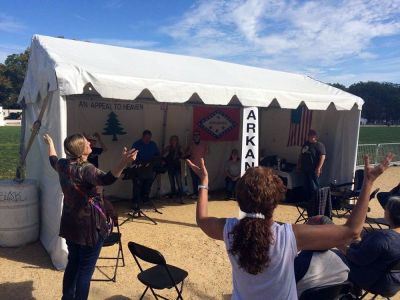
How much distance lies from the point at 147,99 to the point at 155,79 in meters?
2.36

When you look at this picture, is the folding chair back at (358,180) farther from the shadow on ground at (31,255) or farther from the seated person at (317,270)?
the shadow on ground at (31,255)

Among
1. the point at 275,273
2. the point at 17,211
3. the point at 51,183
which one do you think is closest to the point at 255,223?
the point at 275,273

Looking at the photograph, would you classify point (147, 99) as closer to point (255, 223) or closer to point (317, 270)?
point (317, 270)

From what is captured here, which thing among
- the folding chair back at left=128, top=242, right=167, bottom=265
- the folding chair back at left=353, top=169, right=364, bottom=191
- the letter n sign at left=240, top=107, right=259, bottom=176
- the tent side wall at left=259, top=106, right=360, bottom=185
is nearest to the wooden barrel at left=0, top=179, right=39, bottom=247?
the folding chair back at left=128, top=242, right=167, bottom=265

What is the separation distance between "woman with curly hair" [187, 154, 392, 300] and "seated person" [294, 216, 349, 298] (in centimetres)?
54

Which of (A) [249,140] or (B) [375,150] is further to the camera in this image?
(B) [375,150]

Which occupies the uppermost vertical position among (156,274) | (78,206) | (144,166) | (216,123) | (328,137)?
(216,123)

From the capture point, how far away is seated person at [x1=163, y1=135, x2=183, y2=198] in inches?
323

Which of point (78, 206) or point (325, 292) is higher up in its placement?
point (78, 206)

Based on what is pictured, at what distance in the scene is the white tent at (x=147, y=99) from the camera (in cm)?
477

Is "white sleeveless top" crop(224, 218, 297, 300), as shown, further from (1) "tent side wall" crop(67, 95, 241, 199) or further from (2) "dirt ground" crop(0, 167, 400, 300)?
(1) "tent side wall" crop(67, 95, 241, 199)

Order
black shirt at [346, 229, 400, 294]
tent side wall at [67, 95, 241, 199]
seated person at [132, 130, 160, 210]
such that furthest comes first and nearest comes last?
tent side wall at [67, 95, 241, 199] < seated person at [132, 130, 160, 210] < black shirt at [346, 229, 400, 294]

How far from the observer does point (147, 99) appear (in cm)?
784

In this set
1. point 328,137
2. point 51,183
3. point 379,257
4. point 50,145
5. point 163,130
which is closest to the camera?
point 379,257
